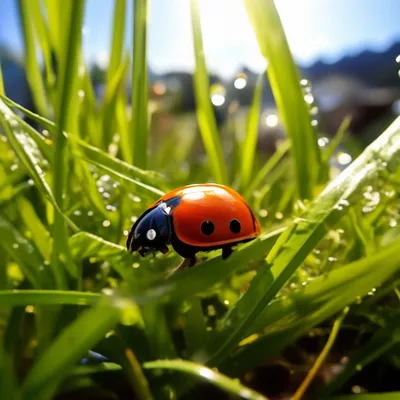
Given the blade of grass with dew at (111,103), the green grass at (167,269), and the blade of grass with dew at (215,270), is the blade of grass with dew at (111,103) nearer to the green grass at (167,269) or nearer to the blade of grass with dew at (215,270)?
the green grass at (167,269)

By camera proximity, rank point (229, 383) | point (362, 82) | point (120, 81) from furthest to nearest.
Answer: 1. point (362, 82)
2. point (120, 81)
3. point (229, 383)

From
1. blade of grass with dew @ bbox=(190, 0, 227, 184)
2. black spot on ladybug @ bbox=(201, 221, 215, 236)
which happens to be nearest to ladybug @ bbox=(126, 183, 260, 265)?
black spot on ladybug @ bbox=(201, 221, 215, 236)

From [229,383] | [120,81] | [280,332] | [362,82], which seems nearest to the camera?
[229,383]

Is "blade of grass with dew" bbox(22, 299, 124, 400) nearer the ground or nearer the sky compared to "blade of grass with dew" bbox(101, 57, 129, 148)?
nearer the ground

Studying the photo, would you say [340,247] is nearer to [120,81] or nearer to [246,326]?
[246,326]

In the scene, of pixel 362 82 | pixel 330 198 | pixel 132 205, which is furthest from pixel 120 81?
pixel 362 82

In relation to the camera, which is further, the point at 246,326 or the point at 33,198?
the point at 33,198

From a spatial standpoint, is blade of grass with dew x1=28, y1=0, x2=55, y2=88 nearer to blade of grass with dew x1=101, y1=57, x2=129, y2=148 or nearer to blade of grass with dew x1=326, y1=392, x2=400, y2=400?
blade of grass with dew x1=101, y1=57, x2=129, y2=148

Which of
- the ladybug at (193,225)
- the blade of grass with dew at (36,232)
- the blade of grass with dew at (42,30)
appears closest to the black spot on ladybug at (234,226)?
the ladybug at (193,225)
